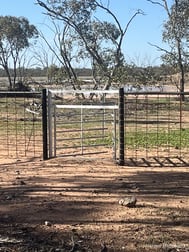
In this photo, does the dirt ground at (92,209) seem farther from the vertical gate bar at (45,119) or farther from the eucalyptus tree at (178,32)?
the eucalyptus tree at (178,32)

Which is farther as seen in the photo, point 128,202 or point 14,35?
point 14,35

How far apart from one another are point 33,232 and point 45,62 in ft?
148

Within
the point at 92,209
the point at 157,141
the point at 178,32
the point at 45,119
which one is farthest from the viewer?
the point at 178,32

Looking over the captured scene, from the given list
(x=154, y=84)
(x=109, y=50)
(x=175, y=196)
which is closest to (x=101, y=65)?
(x=109, y=50)

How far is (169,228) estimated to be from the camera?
18.9 feet

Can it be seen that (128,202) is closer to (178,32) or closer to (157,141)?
(157,141)

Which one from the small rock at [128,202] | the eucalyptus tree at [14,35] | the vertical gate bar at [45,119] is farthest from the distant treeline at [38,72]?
the small rock at [128,202]

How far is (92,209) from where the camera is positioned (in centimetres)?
668

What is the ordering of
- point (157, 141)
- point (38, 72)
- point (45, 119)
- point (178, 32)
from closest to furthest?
1. point (45, 119)
2. point (157, 141)
3. point (178, 32)
4. point (38, 72)

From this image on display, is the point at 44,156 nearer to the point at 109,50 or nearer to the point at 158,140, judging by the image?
the point at 158,140

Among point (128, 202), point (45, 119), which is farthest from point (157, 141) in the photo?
point (128, 202)

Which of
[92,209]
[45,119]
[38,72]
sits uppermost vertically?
[38,72]

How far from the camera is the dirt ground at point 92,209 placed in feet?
17.3

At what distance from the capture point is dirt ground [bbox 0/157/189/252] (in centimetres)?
527
